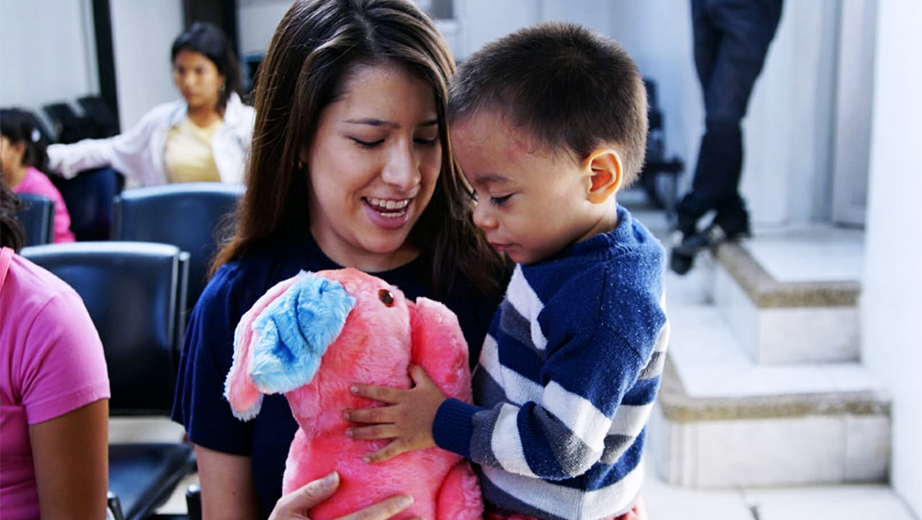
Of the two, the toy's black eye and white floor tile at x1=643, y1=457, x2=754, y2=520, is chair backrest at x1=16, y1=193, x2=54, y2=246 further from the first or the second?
the toy's black eye

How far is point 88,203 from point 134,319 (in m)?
1.79

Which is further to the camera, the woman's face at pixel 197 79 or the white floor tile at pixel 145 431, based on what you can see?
the woman's face at pixel 197 79

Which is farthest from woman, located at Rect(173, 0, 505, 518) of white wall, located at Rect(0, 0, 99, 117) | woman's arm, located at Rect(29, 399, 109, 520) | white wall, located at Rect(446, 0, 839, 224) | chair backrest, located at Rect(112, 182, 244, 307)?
white wall, located at Rect(0, 0, 99, 117)

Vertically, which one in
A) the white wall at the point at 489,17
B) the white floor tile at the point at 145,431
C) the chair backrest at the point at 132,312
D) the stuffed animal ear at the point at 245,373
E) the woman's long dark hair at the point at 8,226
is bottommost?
the white floor tile at the point at 145,431

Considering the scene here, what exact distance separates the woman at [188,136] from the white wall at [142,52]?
90.7 inches

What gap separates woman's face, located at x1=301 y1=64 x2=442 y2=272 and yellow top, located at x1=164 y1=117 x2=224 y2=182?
245 cm

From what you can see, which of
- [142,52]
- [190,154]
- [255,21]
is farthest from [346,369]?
[255,21]

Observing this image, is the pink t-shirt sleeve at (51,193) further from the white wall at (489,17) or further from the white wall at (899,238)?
the white wall at (489,17)

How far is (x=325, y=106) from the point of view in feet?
3.59

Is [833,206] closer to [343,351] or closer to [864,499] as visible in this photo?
[864,499]

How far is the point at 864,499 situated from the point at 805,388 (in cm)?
33

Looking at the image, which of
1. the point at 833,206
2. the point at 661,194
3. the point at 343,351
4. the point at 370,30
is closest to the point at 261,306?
the point at 343,351

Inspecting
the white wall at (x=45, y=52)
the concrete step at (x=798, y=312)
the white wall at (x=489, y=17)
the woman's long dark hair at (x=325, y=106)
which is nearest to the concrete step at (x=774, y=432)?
the concrete step at (x=798, y=312)

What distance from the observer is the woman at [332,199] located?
3.51 feet
